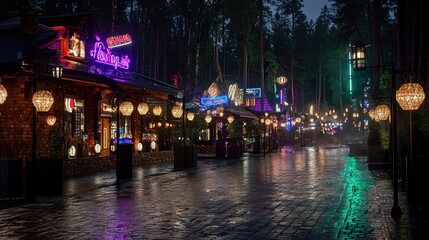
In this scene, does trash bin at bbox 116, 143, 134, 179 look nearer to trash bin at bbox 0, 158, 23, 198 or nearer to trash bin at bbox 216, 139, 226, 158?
trash bin at bbox 0, 158, 23, 198

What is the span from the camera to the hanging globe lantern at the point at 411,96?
11070mm

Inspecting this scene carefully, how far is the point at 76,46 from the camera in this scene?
2152 centimetres

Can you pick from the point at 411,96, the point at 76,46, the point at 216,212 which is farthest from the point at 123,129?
the point at 411,96

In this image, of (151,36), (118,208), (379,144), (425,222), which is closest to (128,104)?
(118,208)

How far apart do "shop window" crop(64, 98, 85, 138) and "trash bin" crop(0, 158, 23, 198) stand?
8673 mm

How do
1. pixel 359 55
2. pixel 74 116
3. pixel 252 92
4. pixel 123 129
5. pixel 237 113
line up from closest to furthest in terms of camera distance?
pixel 359 55 < pixel 74 116 < pixel 123 129 < pixel 237 113 < pixel 252 92

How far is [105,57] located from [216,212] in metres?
15.4

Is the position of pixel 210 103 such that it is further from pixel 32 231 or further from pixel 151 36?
pixel 32 231

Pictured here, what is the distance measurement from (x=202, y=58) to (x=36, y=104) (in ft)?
113

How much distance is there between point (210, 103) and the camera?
37.0m

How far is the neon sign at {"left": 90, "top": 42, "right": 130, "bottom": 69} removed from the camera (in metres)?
23.3

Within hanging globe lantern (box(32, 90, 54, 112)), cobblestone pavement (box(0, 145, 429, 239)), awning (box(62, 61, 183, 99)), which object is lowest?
cobblestone pavement (box(0, 145, 429, 239))

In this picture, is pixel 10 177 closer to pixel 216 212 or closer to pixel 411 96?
pixel 216 212

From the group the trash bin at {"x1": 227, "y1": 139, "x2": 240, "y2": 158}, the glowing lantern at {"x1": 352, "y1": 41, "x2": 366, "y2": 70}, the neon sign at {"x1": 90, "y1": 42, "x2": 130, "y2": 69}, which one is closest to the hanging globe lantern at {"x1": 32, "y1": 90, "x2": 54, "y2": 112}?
the neon sign at {"x1": 90, "y1": 42, "x2": 130, "y2": 69}
